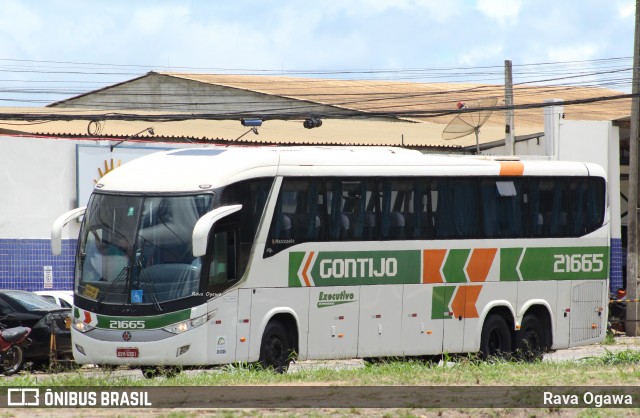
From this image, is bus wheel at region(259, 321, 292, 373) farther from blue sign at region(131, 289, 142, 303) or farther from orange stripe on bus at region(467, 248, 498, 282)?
orange stripe on bus at region(467, 248, 498, 282)

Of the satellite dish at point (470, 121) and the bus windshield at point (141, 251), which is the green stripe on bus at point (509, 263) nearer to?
the bus windshield at point (141, 251)

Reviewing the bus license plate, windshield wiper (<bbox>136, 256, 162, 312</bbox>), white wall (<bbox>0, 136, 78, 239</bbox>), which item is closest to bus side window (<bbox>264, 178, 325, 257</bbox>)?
windshield wiper (<bbox>136, 256, 162, 312</bbox>)

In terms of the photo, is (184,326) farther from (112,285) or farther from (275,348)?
(275,348)

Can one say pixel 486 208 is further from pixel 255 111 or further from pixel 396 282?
pixel 255 111

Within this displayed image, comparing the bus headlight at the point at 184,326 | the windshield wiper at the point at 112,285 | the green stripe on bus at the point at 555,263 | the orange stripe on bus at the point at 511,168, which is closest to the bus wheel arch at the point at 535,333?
the green stripe on bus at the point at 555,263

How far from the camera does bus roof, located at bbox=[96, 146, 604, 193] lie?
19.1 meters

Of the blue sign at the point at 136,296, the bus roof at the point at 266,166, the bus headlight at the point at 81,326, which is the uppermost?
the bus roof at the point at 266,166

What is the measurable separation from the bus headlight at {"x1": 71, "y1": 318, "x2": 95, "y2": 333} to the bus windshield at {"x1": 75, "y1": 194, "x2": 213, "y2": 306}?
0.41m

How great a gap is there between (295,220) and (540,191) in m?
5.65

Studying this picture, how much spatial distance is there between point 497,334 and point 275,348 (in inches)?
203

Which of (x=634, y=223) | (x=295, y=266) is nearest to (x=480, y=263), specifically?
(x=295, y=266)

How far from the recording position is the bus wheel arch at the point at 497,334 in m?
22.7

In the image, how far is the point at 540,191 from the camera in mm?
23344

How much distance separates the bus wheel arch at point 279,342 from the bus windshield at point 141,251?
179 cm
